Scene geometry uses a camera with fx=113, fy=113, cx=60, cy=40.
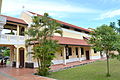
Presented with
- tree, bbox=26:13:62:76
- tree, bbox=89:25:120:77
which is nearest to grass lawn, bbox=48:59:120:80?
tree, bbox=26:13:62:76

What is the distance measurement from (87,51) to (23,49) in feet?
50.4

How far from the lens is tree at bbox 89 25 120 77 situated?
371 inches

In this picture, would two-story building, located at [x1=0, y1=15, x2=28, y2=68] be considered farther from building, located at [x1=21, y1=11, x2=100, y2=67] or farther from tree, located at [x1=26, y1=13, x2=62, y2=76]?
tree, located at [x1=26, y1=13, x2=62, y2=76]

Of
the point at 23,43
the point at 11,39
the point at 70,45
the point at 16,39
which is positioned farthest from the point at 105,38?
the point at 11,39

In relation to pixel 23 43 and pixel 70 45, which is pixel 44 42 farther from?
pixel 70 45

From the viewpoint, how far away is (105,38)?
9477mm

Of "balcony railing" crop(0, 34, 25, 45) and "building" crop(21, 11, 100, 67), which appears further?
"building" crop(21, 11, 100, 67)

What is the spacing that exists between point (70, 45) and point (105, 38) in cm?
974

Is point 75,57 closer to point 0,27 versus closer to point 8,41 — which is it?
point 8,41

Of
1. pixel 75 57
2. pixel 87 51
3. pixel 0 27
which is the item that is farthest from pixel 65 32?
pixel 0 27

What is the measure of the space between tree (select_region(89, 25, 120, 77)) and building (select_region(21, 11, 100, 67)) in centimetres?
756

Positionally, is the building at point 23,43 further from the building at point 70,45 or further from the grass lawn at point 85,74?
the grass lawn at point 85,74

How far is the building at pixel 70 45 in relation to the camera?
60.2 feet

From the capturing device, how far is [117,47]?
29.9 feet
